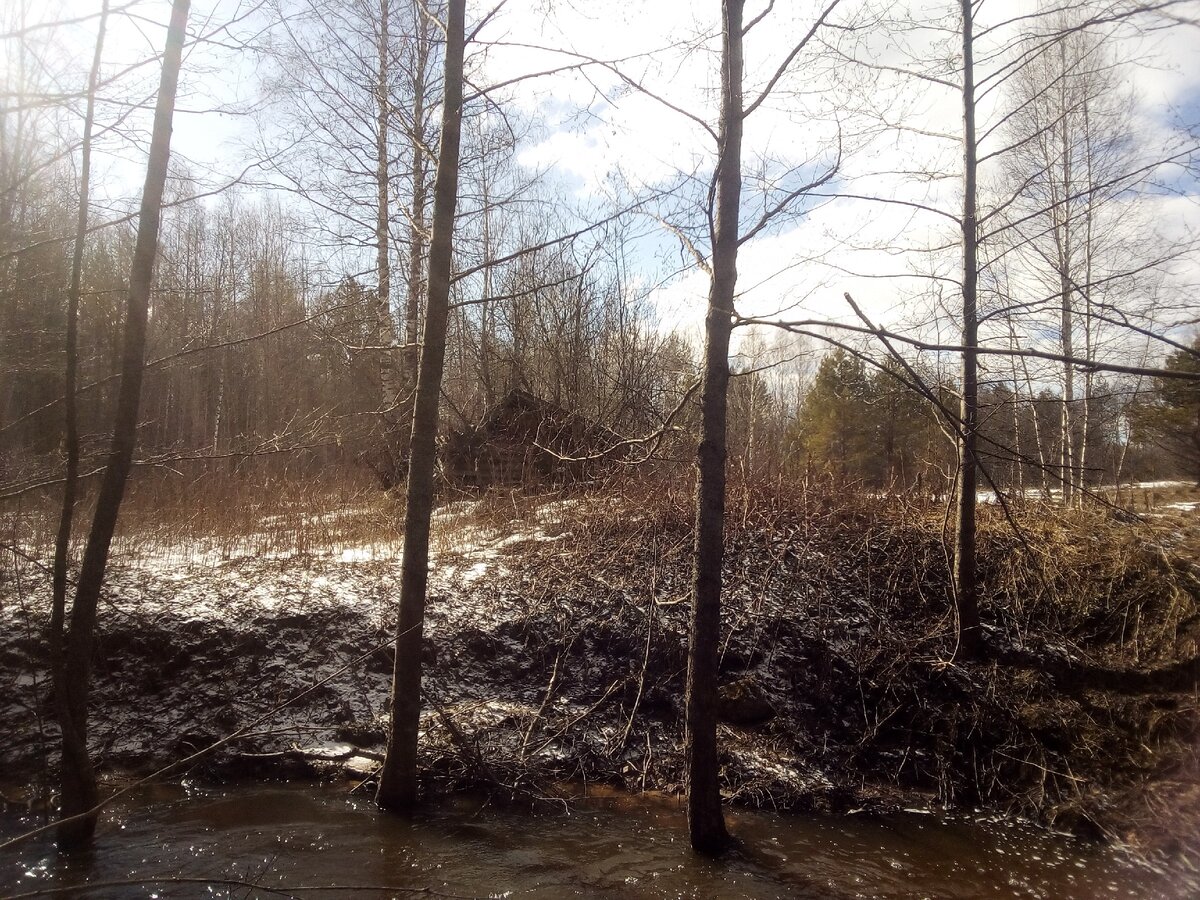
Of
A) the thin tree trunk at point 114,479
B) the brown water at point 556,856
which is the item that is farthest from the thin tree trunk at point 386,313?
the brown water at point 556,856

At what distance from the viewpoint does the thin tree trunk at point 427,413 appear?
5.71 metres

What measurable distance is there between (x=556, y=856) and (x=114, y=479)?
4.16 meters

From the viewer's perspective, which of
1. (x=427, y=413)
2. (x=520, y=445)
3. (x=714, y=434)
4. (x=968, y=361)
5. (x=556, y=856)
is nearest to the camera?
(x=714, y=434)

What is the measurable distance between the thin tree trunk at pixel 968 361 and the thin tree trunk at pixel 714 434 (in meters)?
2.90

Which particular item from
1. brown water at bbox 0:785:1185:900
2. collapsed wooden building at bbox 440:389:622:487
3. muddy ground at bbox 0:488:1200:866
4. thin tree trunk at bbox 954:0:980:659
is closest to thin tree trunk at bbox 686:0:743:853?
brown water at bbox 0:785:1185:900

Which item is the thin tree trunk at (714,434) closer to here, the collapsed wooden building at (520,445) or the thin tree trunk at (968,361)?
the thin tree trunk at (968,361)

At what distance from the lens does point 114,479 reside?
5.33m

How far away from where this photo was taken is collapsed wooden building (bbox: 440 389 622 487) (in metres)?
12.2

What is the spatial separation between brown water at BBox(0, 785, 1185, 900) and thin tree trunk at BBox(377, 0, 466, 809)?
89cm

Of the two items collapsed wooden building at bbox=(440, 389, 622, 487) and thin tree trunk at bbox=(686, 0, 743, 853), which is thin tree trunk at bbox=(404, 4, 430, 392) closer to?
collapsed wooden building at bbox=(440, 389, 622, 487)

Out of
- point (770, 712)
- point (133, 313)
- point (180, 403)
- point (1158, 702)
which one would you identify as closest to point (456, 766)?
point (770, 712)

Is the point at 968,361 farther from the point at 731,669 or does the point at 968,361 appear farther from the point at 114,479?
the point at 114,479

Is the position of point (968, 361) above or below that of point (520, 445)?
above

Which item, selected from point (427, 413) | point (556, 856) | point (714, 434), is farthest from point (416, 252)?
point (556, 856)
